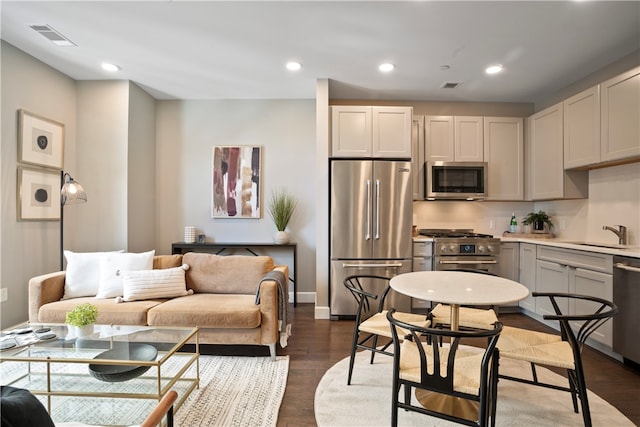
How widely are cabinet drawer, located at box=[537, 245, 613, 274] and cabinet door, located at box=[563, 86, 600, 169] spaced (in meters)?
0.92

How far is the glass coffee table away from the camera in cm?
168

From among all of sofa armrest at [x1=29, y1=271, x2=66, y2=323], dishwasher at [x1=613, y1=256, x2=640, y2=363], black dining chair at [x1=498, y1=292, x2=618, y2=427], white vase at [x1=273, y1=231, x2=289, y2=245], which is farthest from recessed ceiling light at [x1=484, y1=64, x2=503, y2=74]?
sofa armrest at [x1=29, y1=271, x2=66, y2=323]

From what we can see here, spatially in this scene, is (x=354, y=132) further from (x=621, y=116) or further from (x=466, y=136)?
(x=621, y=116)

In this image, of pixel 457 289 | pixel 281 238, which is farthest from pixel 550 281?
pixel 281 238

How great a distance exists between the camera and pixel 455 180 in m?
3.97

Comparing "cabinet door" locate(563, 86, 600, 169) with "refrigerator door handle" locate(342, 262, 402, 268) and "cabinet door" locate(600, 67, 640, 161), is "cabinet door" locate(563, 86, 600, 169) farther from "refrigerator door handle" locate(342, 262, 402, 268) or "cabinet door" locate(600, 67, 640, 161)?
"refrigerator door handle" locate(342, 262, 402, 268)

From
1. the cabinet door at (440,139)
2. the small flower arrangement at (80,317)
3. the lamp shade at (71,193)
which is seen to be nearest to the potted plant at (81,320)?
the small flower arrangement at (80,317)

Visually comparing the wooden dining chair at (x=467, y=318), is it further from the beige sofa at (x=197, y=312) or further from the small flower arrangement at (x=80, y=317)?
the small flower arrangement at (x=80, y=317)

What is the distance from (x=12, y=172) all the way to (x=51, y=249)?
2.87 feet

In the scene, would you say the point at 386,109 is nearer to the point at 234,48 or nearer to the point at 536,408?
the point at 234,48

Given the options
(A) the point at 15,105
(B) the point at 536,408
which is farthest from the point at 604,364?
(A) the point at 15,105

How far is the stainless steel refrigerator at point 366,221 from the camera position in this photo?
3529 millimetres

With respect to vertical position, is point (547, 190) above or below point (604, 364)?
above

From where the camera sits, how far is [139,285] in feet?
9.05
